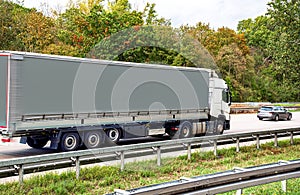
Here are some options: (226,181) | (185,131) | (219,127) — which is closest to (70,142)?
(185,131)

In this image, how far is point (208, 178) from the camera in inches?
285

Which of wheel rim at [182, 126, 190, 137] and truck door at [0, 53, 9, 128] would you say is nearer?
truck door at [0, 53, 9, 128]

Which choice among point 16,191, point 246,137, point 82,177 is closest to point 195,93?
point 246,137

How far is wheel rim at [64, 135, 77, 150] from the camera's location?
47.5ft

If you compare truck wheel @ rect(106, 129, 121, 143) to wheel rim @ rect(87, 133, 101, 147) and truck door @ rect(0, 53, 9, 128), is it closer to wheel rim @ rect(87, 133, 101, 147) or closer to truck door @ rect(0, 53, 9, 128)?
wheel rim @ rect(87, 133, 101, 147)

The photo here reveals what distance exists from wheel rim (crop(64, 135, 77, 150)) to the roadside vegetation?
380 centimetres

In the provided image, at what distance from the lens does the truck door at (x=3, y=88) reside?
42.0 ft

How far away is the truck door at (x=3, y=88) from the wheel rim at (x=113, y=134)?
14.1 ft

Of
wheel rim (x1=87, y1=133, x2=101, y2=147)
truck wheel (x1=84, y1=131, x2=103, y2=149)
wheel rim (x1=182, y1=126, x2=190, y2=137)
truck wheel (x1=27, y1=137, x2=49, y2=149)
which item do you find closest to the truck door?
truck wheel (x1=27, y1=137, x2=49, y2=149)

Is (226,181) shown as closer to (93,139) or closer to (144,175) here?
(144,175)

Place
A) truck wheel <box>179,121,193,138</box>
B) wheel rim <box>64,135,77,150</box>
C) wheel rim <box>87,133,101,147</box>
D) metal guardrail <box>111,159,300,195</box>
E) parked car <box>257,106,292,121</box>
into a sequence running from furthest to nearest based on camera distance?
parked car <box>257,106,292,121</box> → truck wheel <box>179,121,193,138</box> → wheel rim <box>87,133,101,147</box> → wheel rim <box>64,135,77,150</box> → metal guardrail <box>111,159,300,195</box>

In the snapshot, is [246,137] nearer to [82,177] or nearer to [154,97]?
[154,97]

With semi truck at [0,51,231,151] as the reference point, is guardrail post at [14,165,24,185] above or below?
below


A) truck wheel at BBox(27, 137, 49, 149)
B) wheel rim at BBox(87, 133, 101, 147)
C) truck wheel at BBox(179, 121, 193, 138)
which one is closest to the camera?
truck wheel at BBox(27, 137, 49, 149)
